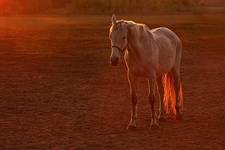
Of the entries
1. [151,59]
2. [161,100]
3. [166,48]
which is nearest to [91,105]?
[161,100]

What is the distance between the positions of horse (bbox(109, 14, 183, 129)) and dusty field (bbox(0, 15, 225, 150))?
44 centimetres

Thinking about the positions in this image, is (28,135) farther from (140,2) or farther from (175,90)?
(140,2)

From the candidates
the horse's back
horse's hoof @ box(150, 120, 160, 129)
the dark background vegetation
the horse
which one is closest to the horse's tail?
the horse

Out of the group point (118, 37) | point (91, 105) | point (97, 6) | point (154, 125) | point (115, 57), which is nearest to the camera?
point (115, 57)

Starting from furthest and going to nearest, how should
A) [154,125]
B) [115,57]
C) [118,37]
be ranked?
[154,125]
[118,37]
[115,57]

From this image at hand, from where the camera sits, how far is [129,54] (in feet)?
27.4

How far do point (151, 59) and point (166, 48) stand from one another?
84 centimetres

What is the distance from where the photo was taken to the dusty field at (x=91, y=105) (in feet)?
26.6

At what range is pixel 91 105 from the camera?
10984 mm

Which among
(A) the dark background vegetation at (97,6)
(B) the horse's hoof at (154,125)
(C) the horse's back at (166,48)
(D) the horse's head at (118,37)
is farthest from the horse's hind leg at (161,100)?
(A) the dark background vegetation at (97,6)

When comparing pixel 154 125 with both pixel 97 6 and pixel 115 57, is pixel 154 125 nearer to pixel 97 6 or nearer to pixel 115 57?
pixel 115 57

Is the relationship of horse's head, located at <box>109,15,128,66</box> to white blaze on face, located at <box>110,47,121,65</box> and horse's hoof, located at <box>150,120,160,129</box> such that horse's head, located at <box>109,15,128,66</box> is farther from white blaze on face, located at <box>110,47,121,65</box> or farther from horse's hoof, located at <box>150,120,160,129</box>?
horse's hoof, located at <box>150,120,160,129</box>

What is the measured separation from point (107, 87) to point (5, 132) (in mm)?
5108

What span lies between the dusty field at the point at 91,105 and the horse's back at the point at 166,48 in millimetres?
1149
